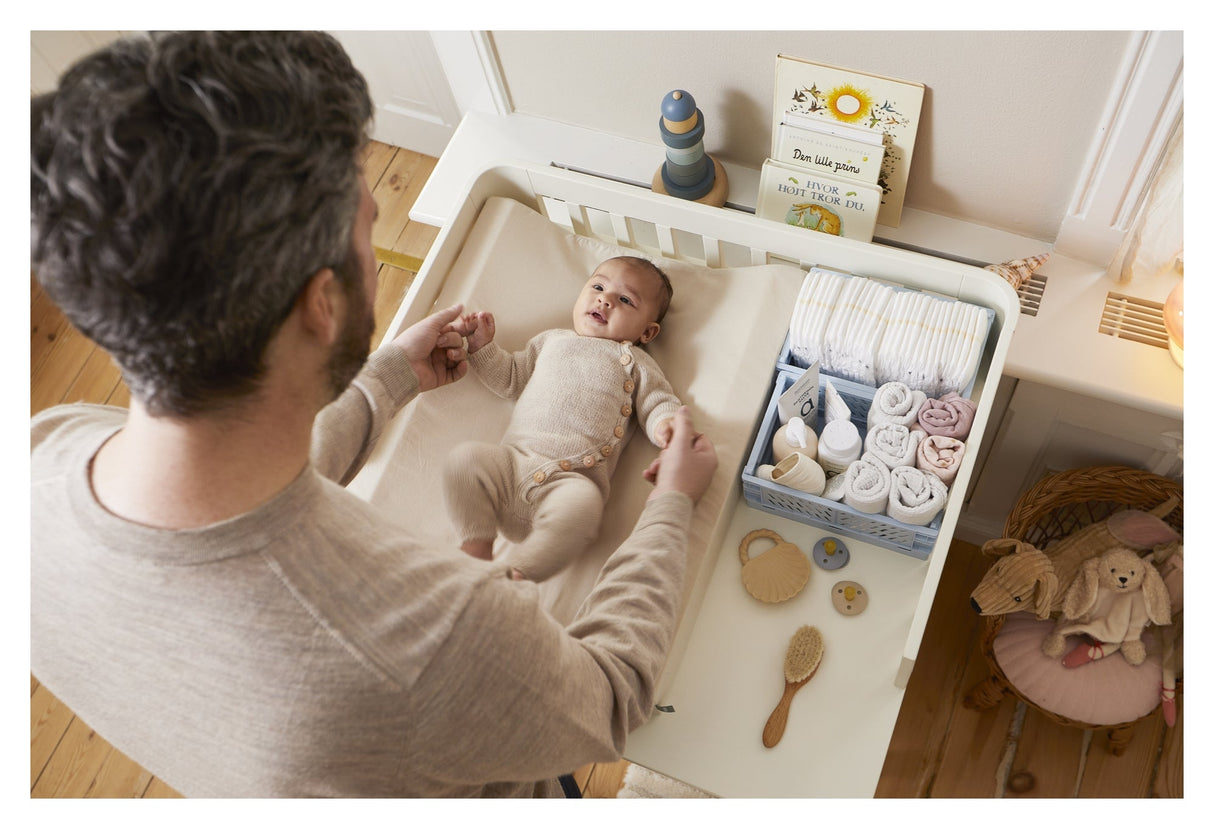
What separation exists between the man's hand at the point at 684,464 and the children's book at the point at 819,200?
434 mm

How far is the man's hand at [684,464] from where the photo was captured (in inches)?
46.4

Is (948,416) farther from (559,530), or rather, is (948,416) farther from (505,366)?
(505,366)

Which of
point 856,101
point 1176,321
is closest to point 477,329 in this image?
point 856,101

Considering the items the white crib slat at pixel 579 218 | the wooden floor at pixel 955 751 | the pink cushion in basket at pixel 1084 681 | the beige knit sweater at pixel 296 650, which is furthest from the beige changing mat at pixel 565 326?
the wooden floor at pixel 955 751

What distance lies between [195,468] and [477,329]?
27.6 inches

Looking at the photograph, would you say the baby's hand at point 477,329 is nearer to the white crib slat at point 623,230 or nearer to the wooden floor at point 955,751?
the white crib slat at point 623,230

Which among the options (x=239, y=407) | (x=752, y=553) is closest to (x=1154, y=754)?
(x=752, y=553)

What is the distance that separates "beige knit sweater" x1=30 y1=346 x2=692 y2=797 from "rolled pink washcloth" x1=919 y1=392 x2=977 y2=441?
635 mm

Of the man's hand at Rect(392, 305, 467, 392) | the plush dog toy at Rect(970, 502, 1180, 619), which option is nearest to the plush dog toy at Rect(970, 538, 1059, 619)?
the plush dog toy at Rect(970, 502, 1180, 619)

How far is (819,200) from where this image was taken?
4.86 feet

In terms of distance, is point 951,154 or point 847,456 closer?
point 847,456

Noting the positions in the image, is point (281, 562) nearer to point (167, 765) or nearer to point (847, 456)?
point (167, 765)
